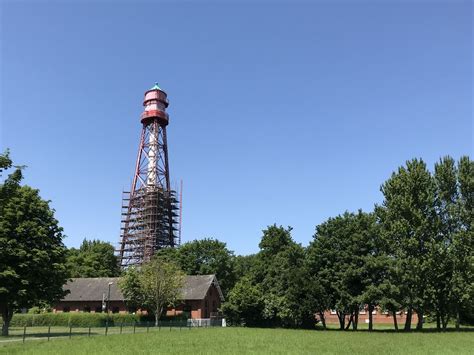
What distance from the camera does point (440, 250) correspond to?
4794 cm

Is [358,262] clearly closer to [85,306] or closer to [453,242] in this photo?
[453,242]

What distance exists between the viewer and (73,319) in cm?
6228

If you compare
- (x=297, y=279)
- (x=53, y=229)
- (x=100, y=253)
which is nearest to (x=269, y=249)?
(x=297, y=279)

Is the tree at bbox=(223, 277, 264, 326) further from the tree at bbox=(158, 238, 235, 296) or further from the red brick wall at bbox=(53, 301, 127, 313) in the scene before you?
the tree at bbox=(158, 238, 235, 296)

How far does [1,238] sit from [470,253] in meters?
43.6

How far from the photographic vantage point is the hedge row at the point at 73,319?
201 ft

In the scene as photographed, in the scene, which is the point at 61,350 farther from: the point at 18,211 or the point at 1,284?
the point at 18,211

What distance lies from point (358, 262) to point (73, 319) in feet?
120

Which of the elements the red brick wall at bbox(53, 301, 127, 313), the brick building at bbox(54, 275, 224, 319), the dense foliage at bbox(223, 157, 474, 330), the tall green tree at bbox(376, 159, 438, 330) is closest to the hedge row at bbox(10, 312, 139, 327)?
the brick building at bbox(54, 275, 224, 319)

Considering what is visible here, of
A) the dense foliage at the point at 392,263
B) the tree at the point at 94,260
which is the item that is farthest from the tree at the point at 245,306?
the tree at the point at 94,260

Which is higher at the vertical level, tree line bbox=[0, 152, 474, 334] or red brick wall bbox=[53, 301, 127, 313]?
tree line bbox=[0, 152, 474, 334]

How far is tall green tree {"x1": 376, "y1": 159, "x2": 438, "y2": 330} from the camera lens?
1906 inches

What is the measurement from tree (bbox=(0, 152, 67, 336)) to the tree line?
8 centimetres

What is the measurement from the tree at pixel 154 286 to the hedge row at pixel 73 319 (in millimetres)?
2605
